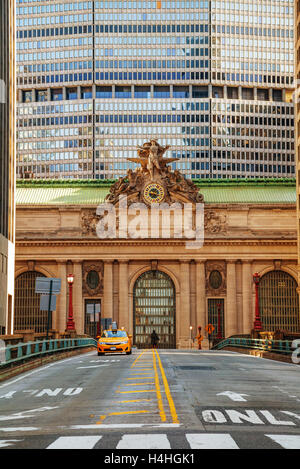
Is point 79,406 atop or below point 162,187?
below

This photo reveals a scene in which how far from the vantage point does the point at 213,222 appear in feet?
309

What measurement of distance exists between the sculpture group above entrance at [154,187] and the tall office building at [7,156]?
78.8 ft

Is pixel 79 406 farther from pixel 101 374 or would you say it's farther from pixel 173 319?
pixel 173 319

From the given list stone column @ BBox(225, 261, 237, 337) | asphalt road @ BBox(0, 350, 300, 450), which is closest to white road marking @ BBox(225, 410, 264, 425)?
asphalt road @ BBox(0, 350, 300, 450)

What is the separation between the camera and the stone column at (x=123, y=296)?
9294cm

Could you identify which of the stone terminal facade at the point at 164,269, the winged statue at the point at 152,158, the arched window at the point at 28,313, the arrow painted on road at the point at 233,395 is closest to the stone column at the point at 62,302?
the stone terminal facade at the point at 164,269

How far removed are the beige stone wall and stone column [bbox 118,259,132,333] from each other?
4.2 inches

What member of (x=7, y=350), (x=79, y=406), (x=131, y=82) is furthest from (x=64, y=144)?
(x=79, y=406)

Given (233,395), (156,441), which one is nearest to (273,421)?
(156,441)

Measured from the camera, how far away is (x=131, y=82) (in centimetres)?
18925

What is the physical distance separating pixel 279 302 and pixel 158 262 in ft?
45.2

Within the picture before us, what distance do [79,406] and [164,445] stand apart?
7301mm

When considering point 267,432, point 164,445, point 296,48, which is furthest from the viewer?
point 296,48

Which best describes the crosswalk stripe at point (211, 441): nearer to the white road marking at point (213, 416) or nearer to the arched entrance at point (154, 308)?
the white road marking at point (213, 416)
